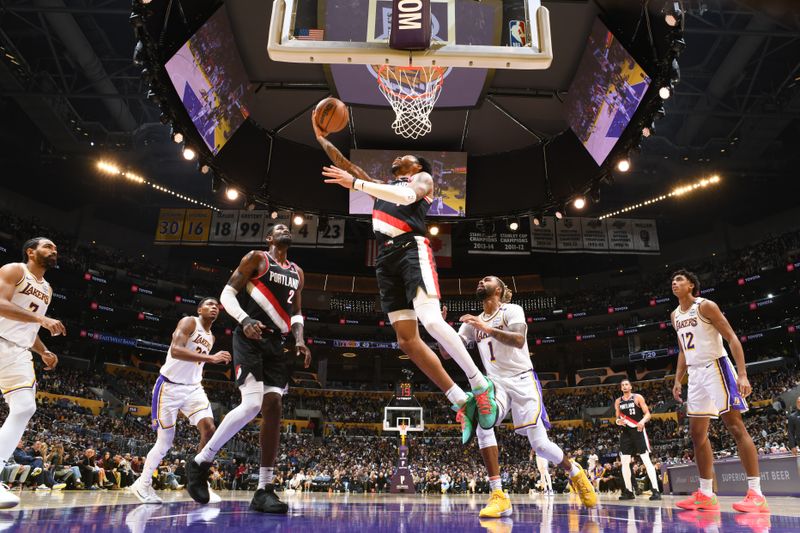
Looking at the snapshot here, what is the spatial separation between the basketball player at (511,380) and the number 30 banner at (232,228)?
52.2 feet

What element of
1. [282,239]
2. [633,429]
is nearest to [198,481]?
[282,239]

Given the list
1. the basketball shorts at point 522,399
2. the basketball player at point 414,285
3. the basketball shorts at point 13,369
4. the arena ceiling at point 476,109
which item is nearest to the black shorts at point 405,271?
the basketball player at point 414,285

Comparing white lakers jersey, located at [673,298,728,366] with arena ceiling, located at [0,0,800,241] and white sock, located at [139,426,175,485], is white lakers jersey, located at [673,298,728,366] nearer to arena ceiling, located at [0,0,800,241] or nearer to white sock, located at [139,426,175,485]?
arena ceiling, located at [0,0,800,241]

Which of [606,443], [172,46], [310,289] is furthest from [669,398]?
[172,46]

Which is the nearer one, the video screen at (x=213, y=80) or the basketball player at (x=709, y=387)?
the basketball player at (x=709, y=387)

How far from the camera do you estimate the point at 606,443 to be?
26859 millimetres

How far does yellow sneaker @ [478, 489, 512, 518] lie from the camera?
369 centimetres

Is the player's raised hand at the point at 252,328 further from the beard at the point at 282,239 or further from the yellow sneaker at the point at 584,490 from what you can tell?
the yellow sneaker at the point at 584,490

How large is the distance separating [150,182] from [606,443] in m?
25.4

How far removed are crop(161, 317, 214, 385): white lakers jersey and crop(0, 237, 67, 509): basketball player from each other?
1719 millimetres

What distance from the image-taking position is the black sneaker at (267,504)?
379 centimetres

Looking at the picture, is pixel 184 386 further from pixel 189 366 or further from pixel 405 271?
pixel 405 271

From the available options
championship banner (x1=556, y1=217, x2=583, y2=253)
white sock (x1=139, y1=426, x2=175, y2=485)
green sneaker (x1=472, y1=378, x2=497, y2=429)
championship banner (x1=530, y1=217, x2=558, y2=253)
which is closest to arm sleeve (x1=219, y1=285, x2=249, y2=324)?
green sneaker (x1=472, y1=378, x2=497, y2=429)

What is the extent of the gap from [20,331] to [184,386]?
228 centimetres
